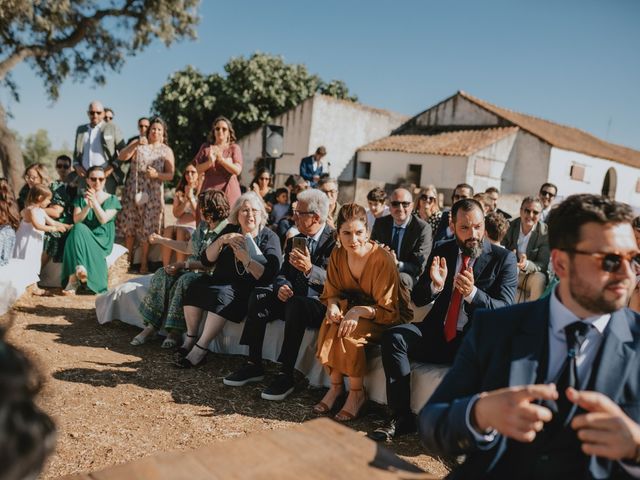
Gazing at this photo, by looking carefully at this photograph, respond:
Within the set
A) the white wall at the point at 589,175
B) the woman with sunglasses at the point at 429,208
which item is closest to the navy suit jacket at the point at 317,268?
the woman with sunglasses at the point at 429,208

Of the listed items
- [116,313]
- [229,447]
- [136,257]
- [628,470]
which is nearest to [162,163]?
[136,257]

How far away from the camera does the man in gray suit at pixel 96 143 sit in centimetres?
833

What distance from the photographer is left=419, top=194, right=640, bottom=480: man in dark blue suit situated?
1.62 m

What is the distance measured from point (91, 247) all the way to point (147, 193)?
1.47 metres

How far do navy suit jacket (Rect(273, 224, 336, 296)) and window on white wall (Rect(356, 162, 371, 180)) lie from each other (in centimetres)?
2439

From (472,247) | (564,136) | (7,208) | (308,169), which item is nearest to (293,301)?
(472,247)

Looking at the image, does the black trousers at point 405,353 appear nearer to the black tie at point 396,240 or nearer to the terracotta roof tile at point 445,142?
the black tie at point 396,240

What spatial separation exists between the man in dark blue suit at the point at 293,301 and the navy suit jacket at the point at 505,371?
9.35 ft

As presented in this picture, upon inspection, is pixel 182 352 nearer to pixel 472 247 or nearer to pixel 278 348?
pixel 278 348

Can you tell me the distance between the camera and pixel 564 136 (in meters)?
29.4

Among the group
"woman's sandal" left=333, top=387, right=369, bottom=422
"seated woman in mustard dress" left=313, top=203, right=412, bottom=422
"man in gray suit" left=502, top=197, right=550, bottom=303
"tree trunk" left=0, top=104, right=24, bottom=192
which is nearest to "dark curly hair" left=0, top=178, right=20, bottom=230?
"seated woman in mustard dress" left=313, top=203, right=412, bottom=422

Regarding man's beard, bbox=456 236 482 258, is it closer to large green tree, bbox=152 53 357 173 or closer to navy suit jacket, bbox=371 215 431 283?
navy suit jacket, bbox=371 215 431 283

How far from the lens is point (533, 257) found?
6184 millimetres

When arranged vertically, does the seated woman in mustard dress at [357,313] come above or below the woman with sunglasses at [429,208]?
below
